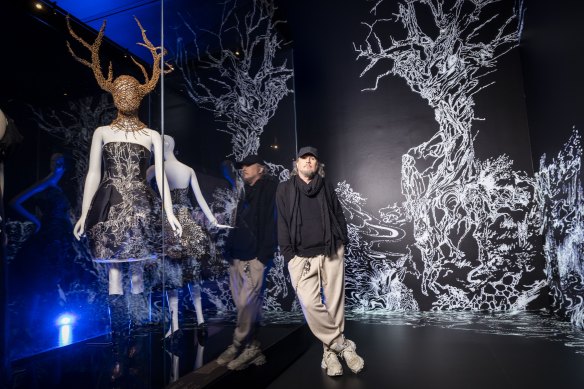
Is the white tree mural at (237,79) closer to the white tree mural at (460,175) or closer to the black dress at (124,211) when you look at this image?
the black dress at (124,211)

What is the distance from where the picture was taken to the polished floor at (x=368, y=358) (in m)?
1.47

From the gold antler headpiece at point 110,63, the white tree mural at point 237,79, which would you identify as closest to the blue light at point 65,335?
the white tree mural at point 237,79

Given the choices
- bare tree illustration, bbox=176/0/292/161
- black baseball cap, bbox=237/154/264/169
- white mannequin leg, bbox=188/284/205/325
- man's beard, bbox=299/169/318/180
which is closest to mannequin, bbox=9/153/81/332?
white mannequin leg, bbox=188/284/205/325

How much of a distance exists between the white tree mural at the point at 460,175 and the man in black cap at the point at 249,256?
2.30 m

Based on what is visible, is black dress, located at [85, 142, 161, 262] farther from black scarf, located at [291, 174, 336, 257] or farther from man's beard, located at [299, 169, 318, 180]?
man's beard, located at [299, 169, 318, 180]

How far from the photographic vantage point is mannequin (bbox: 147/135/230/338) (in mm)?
1962

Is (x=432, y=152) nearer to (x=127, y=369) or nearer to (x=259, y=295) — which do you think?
(x=259, y=295)

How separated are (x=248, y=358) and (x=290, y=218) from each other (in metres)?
0.91

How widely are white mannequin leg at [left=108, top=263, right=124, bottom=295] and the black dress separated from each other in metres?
0.04

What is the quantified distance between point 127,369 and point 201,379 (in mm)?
440

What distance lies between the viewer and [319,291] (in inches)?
97.6

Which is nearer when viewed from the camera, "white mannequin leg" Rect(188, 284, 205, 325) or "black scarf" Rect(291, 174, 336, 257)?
"white mannequin leg" Rect(188, 284, 205, 325)

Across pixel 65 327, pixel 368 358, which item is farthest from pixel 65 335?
pixel 368 358

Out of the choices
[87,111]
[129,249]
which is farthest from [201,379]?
[87,111]
